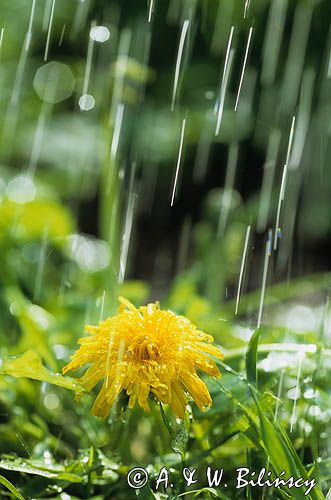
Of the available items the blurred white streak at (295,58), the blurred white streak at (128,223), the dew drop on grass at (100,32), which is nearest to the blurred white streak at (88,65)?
the dew drop on grass at (100,32)

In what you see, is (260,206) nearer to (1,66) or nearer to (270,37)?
(270,37)

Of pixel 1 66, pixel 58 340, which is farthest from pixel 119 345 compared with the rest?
pixel 1 66

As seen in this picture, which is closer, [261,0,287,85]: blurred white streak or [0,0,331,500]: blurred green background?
[0,0,331,500]: blurred green background

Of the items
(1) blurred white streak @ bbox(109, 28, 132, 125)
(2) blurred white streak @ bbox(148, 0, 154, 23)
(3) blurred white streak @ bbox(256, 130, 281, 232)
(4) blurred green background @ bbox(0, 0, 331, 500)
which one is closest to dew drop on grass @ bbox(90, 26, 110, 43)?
(4) blurred green background @ bbox(0, 0, 331, 500)

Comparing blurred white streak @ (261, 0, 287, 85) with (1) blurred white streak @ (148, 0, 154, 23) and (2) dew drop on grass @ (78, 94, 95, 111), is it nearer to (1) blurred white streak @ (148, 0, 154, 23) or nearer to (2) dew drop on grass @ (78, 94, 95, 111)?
(1) blurred white streak @ (148, 0, 154, 23)

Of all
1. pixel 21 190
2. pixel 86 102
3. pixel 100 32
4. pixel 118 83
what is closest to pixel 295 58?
pixel 100 32
